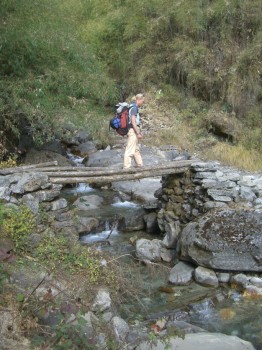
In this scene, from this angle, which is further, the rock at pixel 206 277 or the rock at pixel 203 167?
the rock at pixel 203 167

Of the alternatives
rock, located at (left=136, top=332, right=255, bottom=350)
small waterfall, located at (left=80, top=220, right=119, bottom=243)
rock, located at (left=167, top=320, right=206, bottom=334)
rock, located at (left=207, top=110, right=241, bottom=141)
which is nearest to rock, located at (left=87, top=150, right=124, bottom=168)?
rock, located at (left=207, top=110, right=241, bottom=141)

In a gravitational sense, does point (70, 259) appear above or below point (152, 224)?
above

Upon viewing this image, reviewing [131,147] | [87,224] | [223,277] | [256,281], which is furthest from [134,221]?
[256,281]

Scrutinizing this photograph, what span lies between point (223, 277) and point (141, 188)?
14.2 feet

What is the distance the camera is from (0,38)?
9203 millimetres

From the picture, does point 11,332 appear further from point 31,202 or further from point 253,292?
point 253,292

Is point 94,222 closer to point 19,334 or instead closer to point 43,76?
point 43,76

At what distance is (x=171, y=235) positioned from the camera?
28.2 feet

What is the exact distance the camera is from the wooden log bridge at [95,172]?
7608mm

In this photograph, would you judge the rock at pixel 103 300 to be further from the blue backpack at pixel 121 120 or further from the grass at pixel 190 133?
the grass at pixel 190 133

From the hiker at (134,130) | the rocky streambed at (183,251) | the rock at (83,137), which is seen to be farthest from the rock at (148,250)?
the rock at (83,137)

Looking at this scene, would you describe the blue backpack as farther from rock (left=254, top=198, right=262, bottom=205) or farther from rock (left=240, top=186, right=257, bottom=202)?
rock (left=254, top=198, right=262, bottom=205)

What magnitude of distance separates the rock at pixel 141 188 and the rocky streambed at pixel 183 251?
2.57 ft

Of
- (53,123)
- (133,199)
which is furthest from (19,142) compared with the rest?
(133,199)
